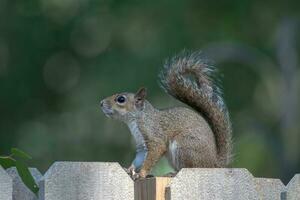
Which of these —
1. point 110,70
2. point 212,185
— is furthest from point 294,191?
point 110,70

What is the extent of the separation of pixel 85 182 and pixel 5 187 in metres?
0.19

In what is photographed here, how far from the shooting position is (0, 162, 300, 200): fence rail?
9.14 feet

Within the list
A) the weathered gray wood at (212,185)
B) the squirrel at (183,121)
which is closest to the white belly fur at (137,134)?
the squirrel at (183,121)

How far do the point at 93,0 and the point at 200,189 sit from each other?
9.94m

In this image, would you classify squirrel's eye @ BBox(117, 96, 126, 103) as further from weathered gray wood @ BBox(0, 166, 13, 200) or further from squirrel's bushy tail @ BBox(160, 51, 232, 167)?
weathered gray wood @ BBox(0, 166, 13, 200)

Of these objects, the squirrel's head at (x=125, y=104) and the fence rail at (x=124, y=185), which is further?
the squirrel's head at (x=125, y=104)

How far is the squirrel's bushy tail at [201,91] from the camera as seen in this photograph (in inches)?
153

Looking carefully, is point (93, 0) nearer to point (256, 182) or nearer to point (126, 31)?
point (126, 31)

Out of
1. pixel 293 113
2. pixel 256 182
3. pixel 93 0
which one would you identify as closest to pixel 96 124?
pixel 93 0

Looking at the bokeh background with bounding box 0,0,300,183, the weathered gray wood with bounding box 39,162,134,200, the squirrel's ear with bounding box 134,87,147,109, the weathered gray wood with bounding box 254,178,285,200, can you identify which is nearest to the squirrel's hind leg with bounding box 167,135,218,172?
the squirrel's ear with bounding box 134,87,147,109

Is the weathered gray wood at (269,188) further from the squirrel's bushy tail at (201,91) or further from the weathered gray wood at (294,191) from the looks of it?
the squirrel's bushy tail at (201,91)

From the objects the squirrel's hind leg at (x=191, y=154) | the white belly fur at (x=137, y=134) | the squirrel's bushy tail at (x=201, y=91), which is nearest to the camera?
the squirrel's hind leg at (x=191, y=154)

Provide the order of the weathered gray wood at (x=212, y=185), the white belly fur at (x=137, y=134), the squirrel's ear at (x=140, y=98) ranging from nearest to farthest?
the weathered gray wood at (x=212, y=185) < the white belly fur at (x=137, y=134) < the squirrel's ear at (x=140, y=98)

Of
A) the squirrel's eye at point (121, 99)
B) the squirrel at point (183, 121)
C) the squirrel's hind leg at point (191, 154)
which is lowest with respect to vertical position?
the squirrel's hind leg at point (191, 154)
